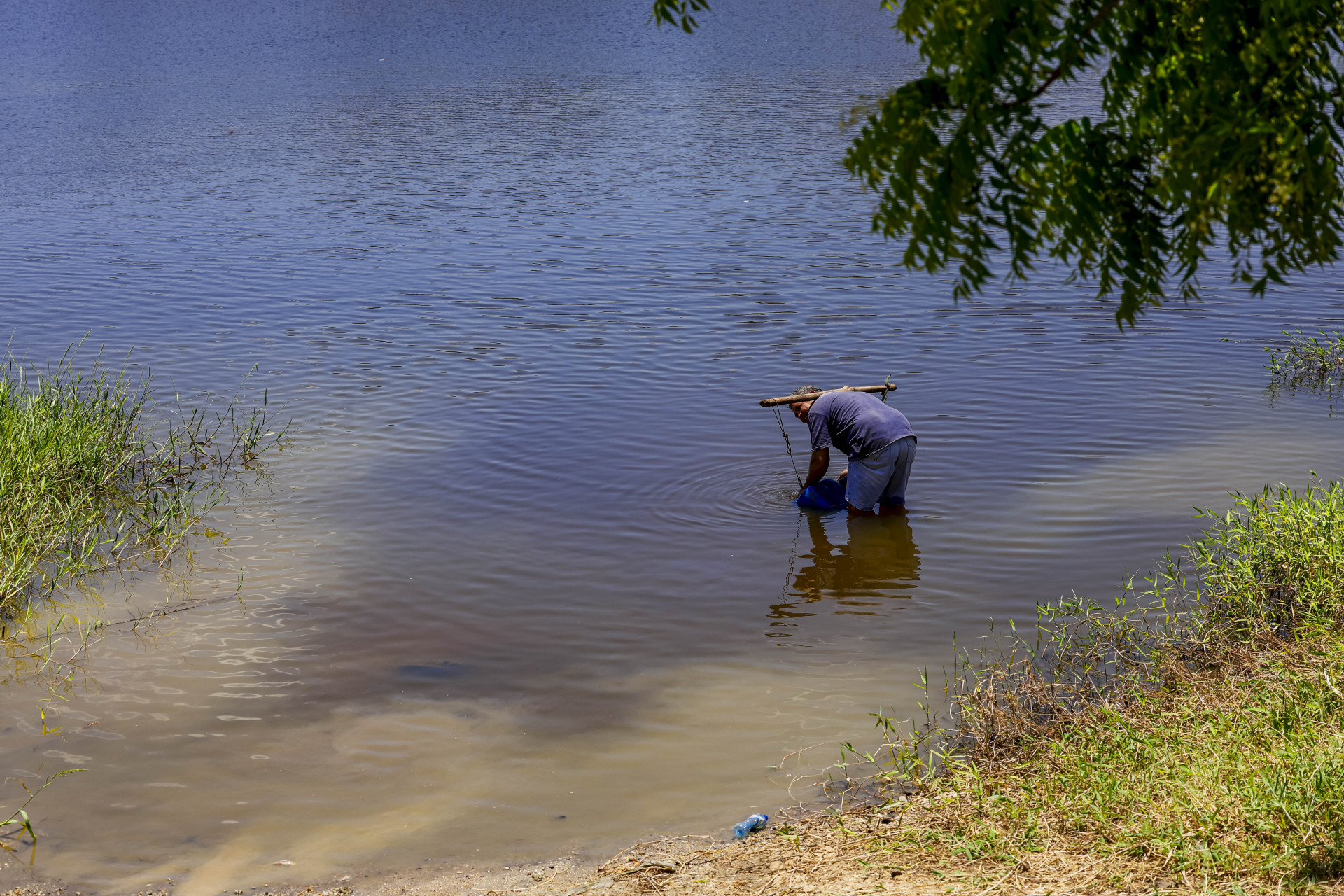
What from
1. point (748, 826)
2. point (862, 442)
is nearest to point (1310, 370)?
point (862, 442)

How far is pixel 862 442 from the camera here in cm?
998

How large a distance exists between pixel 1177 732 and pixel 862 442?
4.56 m

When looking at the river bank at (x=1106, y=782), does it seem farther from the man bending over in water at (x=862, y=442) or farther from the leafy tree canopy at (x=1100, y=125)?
the man bending over in water at (x=862, y=442)

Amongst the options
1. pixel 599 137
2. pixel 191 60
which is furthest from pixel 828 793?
pixel 191 60

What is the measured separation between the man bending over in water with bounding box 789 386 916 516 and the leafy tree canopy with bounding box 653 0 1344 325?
655 cm

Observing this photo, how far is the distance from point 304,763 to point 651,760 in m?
1.88

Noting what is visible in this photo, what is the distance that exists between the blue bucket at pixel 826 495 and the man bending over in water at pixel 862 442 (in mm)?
141

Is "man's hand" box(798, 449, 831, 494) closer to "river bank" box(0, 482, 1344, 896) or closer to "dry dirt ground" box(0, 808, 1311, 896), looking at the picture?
"river bank" box(0, 482, 1344, 896)

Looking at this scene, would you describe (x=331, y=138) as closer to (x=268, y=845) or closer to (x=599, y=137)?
(x=599, y=137)

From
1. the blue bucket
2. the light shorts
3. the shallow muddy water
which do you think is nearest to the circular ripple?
the shallow muddy water

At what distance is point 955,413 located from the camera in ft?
41.9

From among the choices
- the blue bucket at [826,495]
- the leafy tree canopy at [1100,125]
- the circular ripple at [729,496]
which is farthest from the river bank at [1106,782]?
the circular ripple at [729,496]

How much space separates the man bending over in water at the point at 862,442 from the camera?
9930 millimetres

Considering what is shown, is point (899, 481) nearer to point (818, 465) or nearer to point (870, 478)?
point (870, 478)
